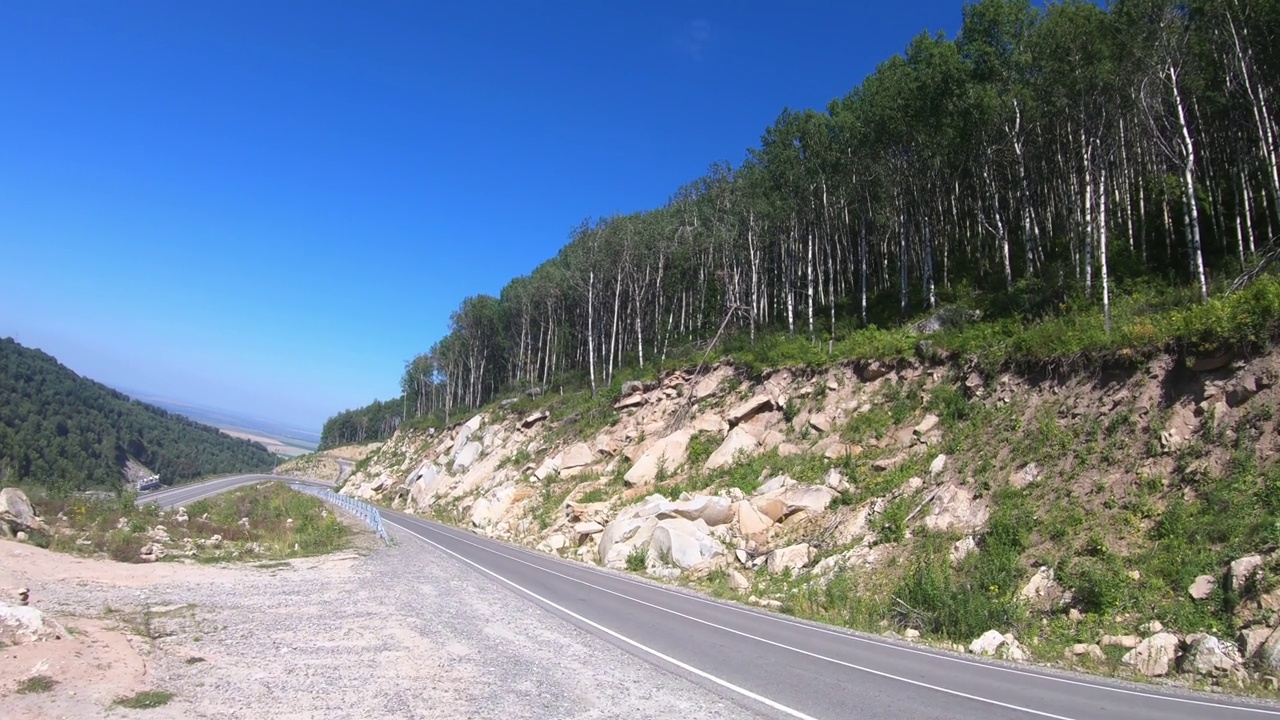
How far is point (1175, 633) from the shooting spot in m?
11.4

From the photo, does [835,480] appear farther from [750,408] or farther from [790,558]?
[750,408]

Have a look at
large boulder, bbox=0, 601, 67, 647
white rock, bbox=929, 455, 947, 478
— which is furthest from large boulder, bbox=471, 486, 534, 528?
large boulder, bbox=0, 601, 67, 647

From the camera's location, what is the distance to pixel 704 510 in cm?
2416

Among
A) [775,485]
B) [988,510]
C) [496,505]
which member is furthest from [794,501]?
[496,505]

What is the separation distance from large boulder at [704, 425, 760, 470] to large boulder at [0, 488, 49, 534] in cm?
2285

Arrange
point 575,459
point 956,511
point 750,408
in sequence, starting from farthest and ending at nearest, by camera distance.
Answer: point 575,459, point 750,408, point 956,511

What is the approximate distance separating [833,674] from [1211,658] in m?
6.19

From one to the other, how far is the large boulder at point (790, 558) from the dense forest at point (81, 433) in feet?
230

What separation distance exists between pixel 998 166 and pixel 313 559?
36456 mm

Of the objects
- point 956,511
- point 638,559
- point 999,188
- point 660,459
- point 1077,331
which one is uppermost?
point 999,188

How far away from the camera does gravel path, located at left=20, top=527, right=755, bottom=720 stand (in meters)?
7.30

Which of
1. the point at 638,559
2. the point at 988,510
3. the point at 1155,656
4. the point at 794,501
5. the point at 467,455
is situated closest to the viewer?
the point at 1155,656

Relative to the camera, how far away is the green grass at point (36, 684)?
21.3 feet

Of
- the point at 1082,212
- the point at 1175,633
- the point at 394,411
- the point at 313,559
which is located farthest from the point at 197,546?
the point at 394,411
